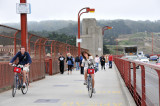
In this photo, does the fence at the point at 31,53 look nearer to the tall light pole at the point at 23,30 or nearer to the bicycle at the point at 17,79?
the tall light pole at the point at 23,30

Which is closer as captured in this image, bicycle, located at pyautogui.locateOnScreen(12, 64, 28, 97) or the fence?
bicycle, located at pyautogui.locateOnScreen(12, 64, 28, 97)

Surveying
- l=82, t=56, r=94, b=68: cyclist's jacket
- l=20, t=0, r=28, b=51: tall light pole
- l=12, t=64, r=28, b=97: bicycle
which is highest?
l=20, t=0, r=28, b=51: tall light pole

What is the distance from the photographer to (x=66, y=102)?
9062 mm

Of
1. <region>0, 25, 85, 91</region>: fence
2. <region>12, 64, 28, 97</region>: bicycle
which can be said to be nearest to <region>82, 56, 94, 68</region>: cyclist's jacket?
<region>12, 64, 28, 97</region>: bicycle

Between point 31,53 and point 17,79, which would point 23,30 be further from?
point 17,79

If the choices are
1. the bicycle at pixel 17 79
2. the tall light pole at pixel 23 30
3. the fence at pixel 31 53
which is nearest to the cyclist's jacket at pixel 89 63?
the bicycle at pixel 17 79

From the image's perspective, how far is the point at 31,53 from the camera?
1569 cm

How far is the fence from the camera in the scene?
11461 mm

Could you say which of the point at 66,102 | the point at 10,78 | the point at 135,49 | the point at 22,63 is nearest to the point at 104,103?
the point at 66,102

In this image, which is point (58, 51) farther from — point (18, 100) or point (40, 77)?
point (18, 100)

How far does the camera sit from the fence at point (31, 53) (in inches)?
451

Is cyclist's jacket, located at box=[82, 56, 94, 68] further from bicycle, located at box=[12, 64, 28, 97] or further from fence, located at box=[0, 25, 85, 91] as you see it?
fence, located at box=[0, 25, 85, 91]

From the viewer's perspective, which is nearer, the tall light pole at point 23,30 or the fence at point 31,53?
the fence at point 31,53

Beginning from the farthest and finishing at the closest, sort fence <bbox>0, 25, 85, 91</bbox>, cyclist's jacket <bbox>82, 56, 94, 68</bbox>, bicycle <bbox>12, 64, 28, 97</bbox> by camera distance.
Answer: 1. fence <bbox>0, 25, 85, 91</bbox>
2. cyclist's jacket <bbox>82, 56, 94, 68</bbox>
3. bicycle <bbox>12, 64, 28, 97</bbox>
